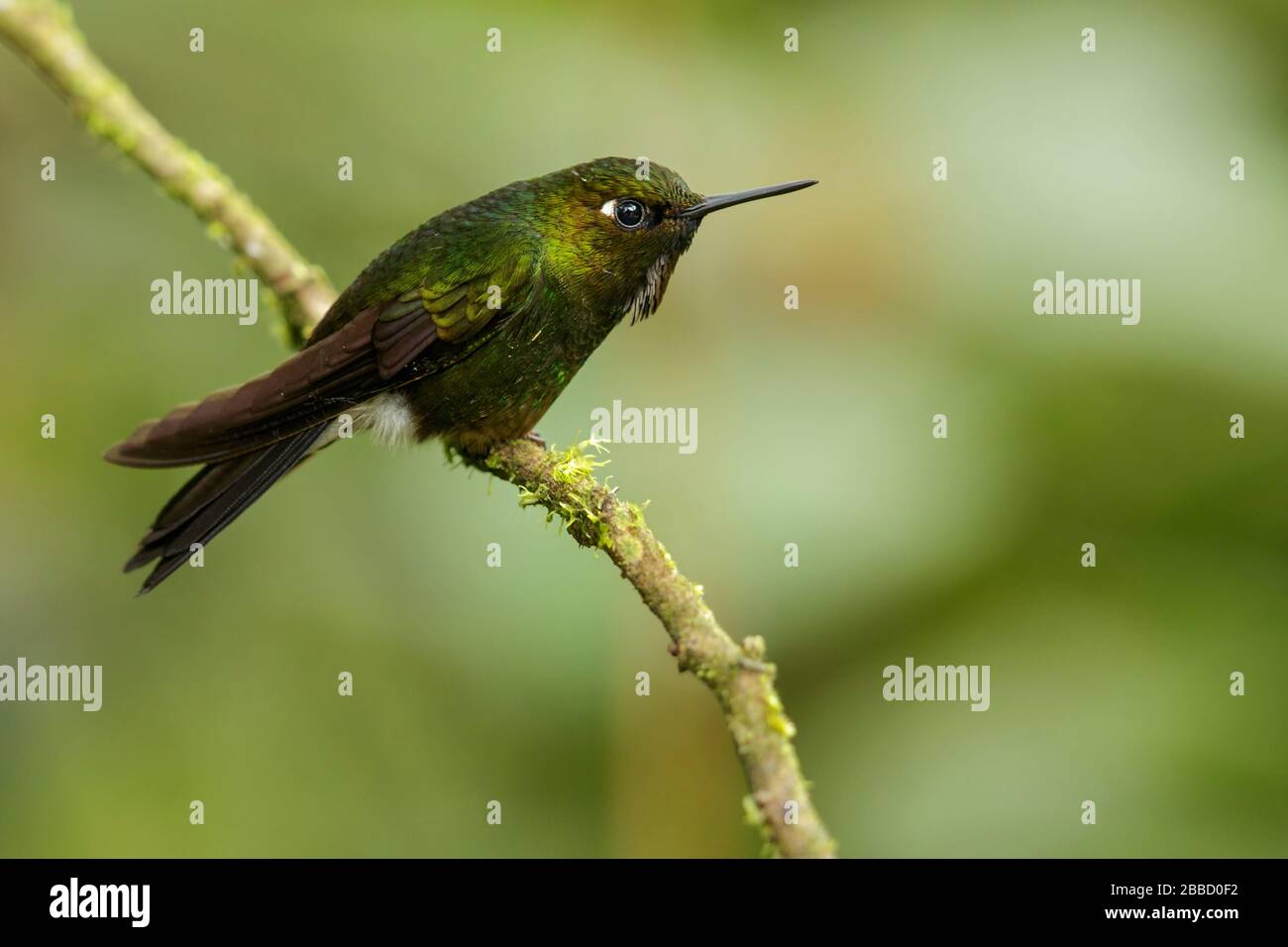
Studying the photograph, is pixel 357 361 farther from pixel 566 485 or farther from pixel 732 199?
pixel 732 199

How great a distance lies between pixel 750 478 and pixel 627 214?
84 centimetres

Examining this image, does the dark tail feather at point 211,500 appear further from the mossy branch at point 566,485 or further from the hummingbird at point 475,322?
the mossy branch at point 566,485

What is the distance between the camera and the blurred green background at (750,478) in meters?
3.52

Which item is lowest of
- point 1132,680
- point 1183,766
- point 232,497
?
point 1183,766

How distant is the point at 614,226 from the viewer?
336 cm

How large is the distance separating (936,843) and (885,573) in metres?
0.77

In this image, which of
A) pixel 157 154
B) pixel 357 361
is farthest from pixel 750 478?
pixel 157 154

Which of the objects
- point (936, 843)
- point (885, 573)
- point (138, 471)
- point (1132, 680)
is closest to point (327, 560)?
point (138, 471)

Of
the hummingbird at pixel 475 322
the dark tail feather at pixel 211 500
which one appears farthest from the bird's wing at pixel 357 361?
the dark tail feather at pixel 211 500

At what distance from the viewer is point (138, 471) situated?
4.16 m

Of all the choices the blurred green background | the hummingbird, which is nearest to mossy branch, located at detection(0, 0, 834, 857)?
the hummingbird

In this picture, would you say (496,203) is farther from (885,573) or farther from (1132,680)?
(1132,680)
